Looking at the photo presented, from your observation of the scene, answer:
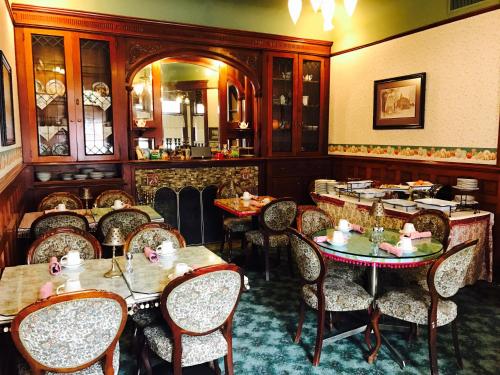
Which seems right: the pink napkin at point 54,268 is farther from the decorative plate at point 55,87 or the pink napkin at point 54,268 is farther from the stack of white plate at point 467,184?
the stack of white plate at point 467,184

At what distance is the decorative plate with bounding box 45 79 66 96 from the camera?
505 centimetres

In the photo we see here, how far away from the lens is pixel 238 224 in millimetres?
5250

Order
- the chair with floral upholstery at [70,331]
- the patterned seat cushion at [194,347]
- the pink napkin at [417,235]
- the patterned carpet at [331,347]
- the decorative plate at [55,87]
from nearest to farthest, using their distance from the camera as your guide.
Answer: the chair with floral upholstery at [70,331] < the patterned seat cushion at [194,347] < the patterned carpet at [331,347] < the pink napkin at [417,235] < the decorative plate at [55,87]

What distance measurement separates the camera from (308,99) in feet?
22.0

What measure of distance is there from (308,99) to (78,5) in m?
3.57

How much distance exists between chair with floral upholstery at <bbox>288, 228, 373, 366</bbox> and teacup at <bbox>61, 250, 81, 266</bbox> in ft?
4.82

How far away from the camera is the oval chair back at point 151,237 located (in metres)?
3.05

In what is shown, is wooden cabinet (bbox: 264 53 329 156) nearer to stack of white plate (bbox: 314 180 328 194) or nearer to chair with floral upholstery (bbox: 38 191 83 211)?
stack of white plate (bbox: 314 180 328 194)

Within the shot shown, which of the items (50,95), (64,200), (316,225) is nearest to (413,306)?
(316,225)

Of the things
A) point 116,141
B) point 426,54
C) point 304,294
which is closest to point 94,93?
point 116,141

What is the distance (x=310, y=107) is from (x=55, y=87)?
12.4ft

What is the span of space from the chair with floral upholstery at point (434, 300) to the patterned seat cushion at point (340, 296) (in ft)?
0.41

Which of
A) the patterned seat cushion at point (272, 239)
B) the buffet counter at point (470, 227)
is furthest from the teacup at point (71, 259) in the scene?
the buffet counter at point (470, 227)

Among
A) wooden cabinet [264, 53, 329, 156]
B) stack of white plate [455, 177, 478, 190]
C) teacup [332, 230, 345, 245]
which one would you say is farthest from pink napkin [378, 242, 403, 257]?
wooden cabinet [264, 53, 329, 156]
